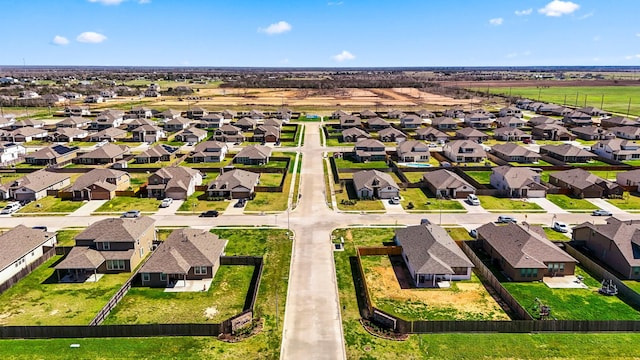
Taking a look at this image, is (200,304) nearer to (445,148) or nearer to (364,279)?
(364,279)

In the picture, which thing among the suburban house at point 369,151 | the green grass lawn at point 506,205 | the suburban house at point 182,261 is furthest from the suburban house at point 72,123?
the green grass lawn at point 506,205

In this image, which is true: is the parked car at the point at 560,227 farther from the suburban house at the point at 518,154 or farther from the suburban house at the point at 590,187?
the suburban house at the point at 518,154

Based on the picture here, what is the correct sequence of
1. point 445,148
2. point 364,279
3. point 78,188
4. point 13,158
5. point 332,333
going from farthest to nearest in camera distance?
1. point 445,148
2. point 13,158
3. point 78,188
4. point 364,279
5. point 332,333

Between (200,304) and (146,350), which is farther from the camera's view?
(200,304)

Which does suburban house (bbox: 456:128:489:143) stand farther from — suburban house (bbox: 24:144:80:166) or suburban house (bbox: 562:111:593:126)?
suburban house (bbox: 24:144:80:166)

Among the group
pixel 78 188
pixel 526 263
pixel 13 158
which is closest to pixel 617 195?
pixel 526 263

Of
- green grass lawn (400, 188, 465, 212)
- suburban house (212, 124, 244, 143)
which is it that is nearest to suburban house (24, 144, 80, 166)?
suburban house (212, 124, 244, 143)

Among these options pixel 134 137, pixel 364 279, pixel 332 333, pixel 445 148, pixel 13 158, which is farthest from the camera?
pixel 134 137
